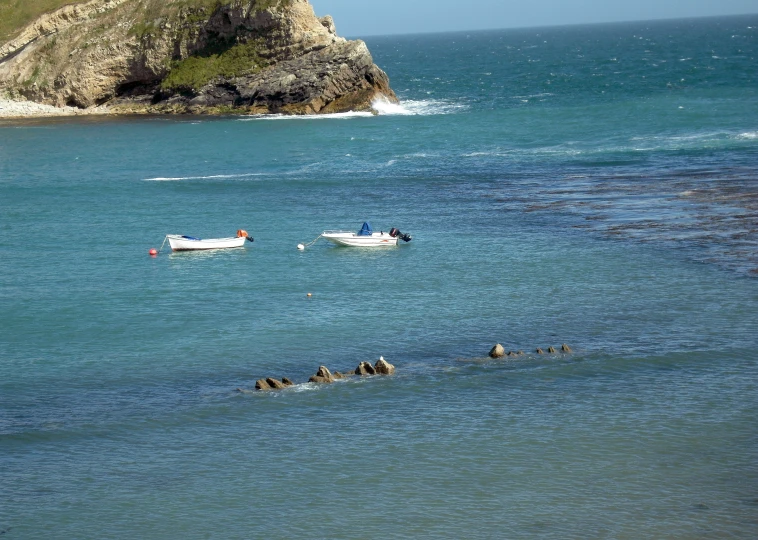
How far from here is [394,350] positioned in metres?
39.1

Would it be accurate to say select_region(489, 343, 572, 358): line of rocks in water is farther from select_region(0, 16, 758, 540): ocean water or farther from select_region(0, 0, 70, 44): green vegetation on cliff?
select_region(0, 0, 70, 44): green vegetation on cliff

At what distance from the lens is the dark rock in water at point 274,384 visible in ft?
116

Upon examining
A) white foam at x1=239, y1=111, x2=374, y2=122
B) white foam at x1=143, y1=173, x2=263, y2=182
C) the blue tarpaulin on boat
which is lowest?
the blue tarpaulin on boat

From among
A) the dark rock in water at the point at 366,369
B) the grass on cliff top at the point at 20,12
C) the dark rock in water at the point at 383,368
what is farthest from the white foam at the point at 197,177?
the grass on cliff top at the point at 20,12

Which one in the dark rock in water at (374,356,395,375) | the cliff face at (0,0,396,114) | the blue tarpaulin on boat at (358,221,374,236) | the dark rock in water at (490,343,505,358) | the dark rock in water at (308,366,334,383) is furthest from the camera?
the cliff face at (0,0,396,114)

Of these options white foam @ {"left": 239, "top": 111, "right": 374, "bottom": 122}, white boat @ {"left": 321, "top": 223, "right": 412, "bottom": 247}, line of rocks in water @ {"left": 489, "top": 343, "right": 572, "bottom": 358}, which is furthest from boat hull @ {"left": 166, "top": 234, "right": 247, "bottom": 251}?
white foam @ {"left": 239, "top": 111, "right": 374, "bottom": 122}

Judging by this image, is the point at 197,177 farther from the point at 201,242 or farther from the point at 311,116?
the point at 311,116

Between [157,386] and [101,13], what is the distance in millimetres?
103920

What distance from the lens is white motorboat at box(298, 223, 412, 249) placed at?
56219 mm

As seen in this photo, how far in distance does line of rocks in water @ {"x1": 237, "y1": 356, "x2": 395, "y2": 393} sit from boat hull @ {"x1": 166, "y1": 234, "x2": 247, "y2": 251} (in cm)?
2163

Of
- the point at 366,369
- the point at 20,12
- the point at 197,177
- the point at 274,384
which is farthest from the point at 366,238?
the point at 20,12

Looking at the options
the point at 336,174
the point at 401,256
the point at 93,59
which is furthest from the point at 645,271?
the point at 93,59

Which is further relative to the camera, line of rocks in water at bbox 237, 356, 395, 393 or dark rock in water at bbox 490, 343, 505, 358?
dark rock in water at bbox 490, 343, 505, 358

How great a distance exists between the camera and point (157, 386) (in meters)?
36.4
